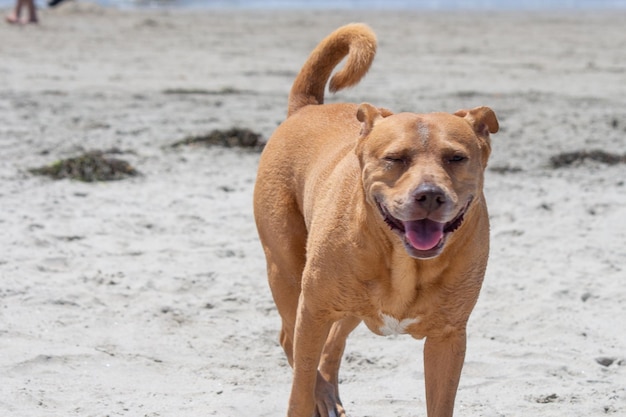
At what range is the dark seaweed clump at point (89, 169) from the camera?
8.48 m

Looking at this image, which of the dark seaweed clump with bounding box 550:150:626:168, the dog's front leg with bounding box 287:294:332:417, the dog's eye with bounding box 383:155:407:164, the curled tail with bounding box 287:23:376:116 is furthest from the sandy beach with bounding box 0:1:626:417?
A: the dog's eye with bounding box 383:155:407:164

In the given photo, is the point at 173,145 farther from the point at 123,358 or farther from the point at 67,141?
the point at 123,358

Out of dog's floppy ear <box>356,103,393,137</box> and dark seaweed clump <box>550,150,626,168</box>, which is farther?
dark seaweed clump <box>550,150,626,168</box>

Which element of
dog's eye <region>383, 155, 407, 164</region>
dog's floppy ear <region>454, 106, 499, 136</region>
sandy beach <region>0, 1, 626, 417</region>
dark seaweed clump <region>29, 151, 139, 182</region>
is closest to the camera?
dog's eye <region>383, 155, 407, 164</region>

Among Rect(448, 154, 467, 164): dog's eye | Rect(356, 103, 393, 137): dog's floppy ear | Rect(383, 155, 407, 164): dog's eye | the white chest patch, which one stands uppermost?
Rect(356, 103, 393, 137): dog's floppy ear

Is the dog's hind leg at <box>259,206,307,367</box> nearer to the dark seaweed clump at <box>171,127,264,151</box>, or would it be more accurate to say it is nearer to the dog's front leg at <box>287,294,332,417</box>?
the dog's front leg at <box>287,294,332,417</box>

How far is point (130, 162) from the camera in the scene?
30.1ft

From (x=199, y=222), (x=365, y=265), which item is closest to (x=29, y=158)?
(x=199, y=222)

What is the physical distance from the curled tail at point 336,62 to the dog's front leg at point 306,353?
1235mm

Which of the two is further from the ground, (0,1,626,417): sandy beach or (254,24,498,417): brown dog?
(254,24,498,417): brown dog

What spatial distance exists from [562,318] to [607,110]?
7.18 m

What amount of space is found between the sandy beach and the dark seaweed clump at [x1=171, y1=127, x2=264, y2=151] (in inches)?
7.1

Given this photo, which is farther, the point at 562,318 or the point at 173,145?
the point at 173,145

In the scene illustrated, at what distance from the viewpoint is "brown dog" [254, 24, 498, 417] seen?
352 cm
